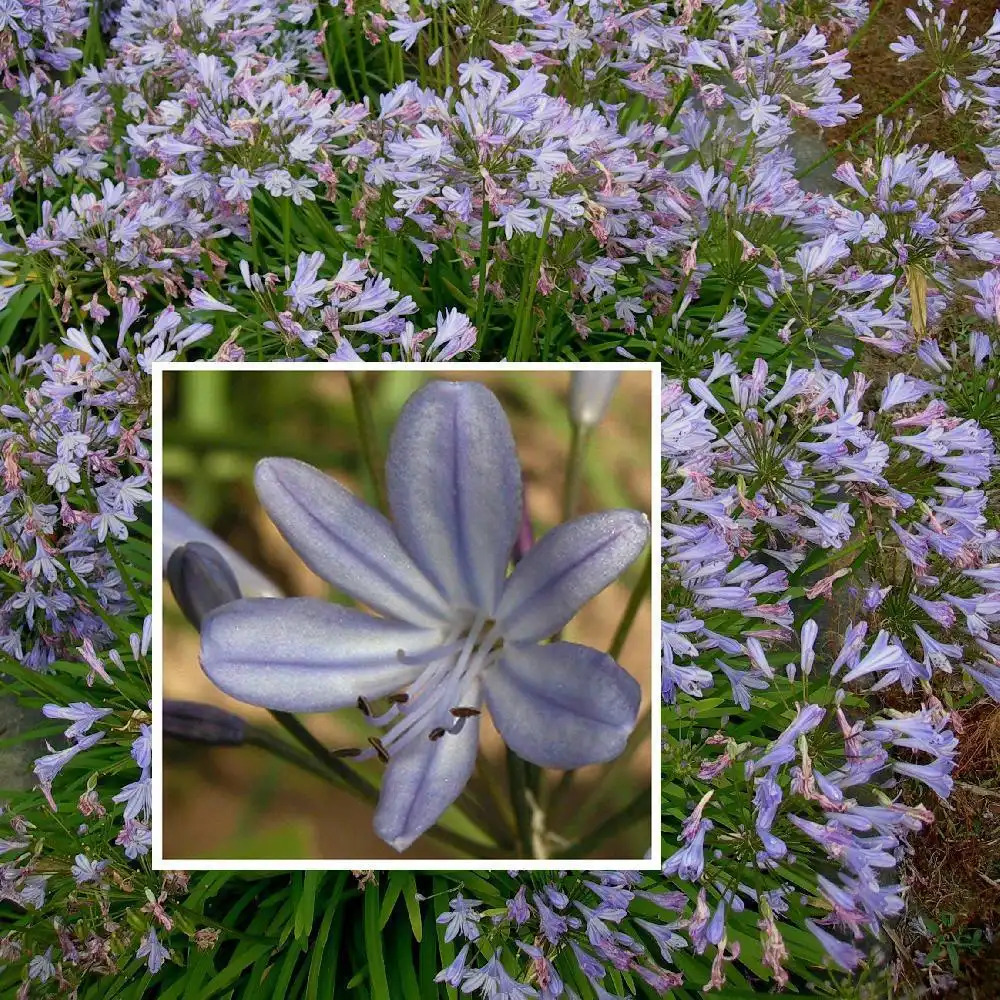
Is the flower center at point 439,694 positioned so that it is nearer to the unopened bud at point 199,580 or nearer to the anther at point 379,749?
the anther at point 379,749

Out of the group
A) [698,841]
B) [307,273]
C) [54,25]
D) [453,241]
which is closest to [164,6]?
[54,25]

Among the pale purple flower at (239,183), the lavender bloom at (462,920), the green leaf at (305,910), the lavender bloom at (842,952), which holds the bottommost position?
the green leaf at (305,910)

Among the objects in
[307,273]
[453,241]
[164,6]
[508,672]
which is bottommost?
[508,672]

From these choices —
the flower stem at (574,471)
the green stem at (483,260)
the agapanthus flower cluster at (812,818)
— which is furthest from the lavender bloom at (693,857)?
the green stem at (483,260)

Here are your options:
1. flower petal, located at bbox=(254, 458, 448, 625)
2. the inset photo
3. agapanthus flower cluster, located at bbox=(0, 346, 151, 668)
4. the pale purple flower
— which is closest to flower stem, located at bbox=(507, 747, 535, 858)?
the inset photo

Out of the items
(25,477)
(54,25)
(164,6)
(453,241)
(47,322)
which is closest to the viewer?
(25,477)

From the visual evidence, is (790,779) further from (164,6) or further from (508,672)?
(164,6)

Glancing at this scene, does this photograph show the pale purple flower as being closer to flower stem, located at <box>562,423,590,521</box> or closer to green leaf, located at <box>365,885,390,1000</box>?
flower stem, located at <box>562,423,590,521</box>

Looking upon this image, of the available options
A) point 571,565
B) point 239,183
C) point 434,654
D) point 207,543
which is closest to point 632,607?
point 571,565
